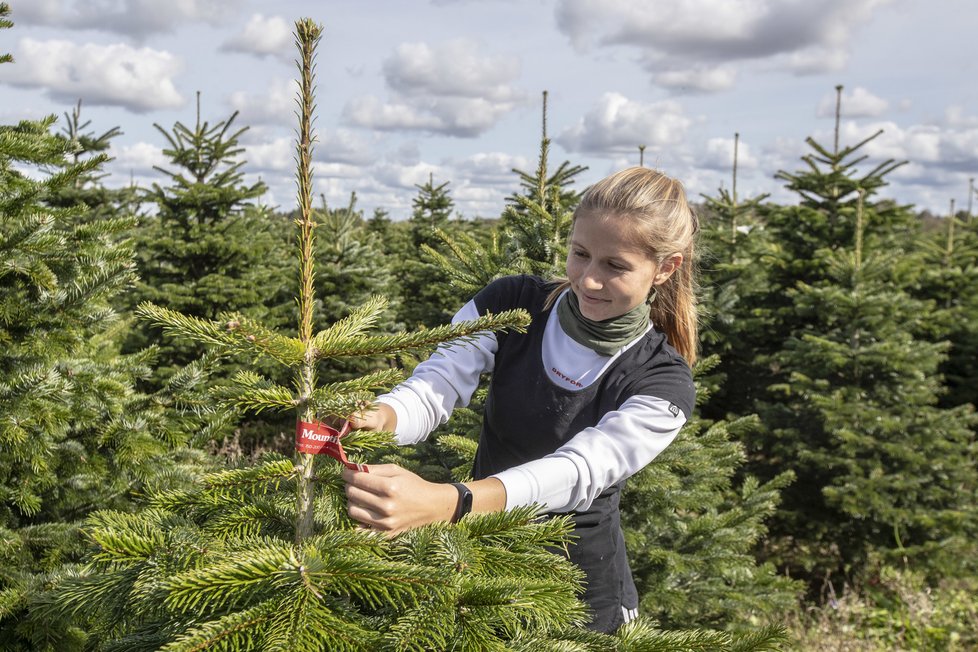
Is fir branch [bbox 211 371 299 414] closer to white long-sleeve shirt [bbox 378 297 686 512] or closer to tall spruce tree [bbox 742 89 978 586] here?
white long-sleeve shirt [bbox 378 297 686 512]

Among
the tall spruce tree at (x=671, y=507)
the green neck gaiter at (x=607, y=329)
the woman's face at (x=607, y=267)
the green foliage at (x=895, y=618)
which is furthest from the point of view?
the green foliage at (x=895, y=618)

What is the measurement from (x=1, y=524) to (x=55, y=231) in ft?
4.48

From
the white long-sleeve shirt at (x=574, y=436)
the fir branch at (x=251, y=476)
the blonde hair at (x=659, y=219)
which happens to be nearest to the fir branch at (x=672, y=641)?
the white long-sleeve shirt at (x=574, y=436)

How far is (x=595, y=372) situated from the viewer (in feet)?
7.35

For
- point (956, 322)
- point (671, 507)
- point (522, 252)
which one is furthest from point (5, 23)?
point (956, 322)

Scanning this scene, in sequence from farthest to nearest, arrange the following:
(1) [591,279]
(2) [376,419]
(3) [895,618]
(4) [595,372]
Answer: (3) [895,618]
(4) [595,372]
(1) [591,279]
(2) [376,419]

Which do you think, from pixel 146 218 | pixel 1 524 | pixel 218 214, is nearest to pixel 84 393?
pixel 1 524

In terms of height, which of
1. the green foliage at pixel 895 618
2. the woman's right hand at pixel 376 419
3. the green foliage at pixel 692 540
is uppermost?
the woman's right hand at pixel 376 419

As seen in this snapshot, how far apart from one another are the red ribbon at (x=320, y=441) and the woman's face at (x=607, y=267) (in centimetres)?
98

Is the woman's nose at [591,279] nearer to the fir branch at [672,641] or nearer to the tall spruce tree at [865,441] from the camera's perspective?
the fir branch at [672,641]

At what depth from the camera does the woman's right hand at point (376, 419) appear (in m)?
1.59

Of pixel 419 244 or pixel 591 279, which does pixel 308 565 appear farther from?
pixel 419 244

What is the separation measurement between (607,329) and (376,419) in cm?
79

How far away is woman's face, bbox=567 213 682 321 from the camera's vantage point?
2.09 m
